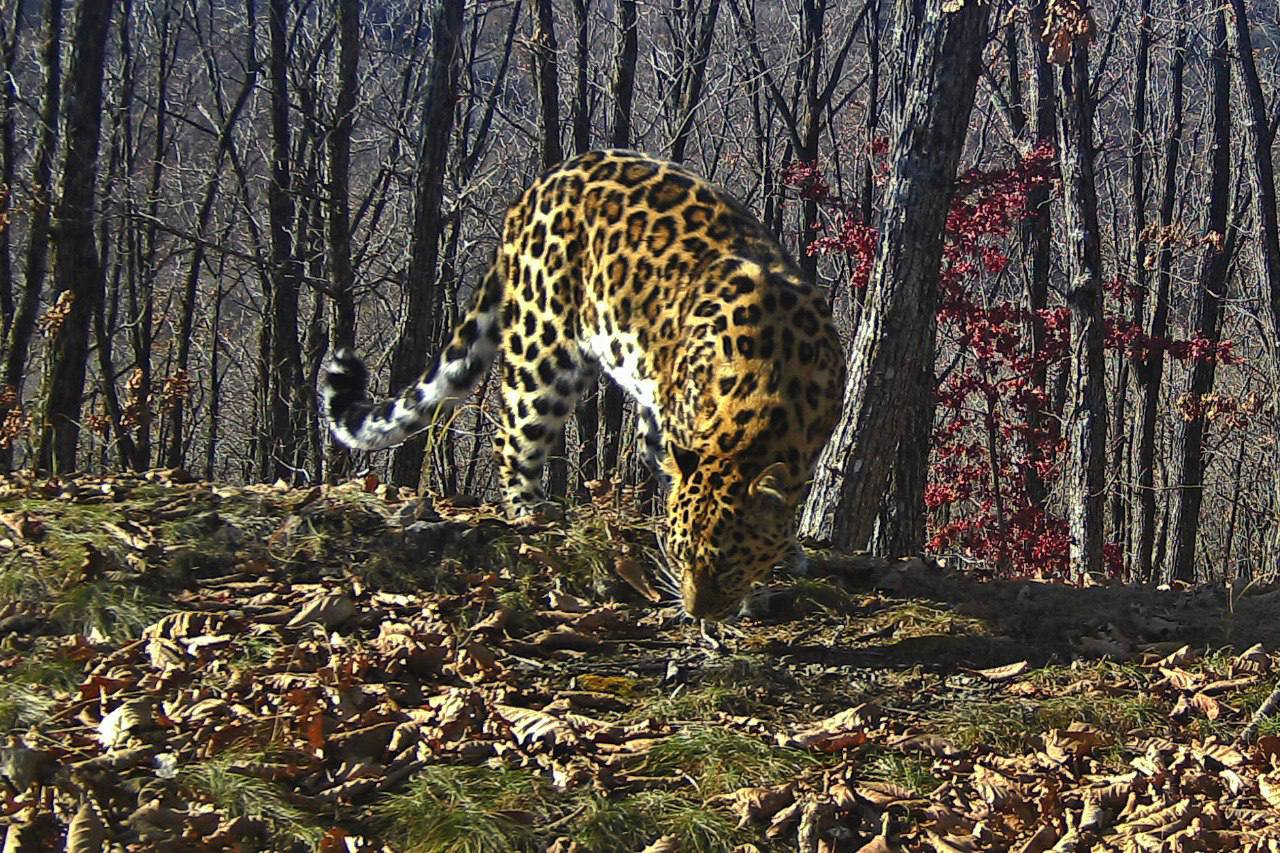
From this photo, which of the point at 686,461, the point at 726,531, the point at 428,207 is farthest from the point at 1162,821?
the point at 428,207

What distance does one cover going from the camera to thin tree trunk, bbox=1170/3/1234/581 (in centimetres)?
1636

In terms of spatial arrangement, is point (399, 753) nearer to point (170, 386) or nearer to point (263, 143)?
point (170, 386)

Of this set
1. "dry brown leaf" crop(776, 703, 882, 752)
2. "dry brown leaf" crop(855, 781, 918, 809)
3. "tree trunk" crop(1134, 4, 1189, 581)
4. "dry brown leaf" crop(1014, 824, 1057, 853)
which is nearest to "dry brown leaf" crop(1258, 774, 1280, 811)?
"dry brown leaf" crop(1014, 824, 1057, 853)

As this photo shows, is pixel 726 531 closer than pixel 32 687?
No

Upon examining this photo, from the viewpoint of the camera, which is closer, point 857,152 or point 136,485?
point 136,485

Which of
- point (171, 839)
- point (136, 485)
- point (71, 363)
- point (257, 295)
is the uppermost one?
point (257, 295)

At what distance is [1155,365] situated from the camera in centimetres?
1817

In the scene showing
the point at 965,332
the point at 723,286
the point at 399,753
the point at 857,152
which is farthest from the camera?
the point at 857,152

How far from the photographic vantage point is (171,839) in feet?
11.6

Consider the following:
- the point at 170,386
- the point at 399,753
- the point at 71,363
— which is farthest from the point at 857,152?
the point at 399,753

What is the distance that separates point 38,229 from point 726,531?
7.29 m

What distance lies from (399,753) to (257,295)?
33.5m

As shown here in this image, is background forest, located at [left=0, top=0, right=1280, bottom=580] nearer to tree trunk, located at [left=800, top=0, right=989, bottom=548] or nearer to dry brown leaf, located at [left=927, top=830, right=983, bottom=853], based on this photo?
tree trunk, located at [left=800, top=0, right=989, bottom=548]

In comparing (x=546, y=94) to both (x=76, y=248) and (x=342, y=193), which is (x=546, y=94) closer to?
(x=342, y=193)
